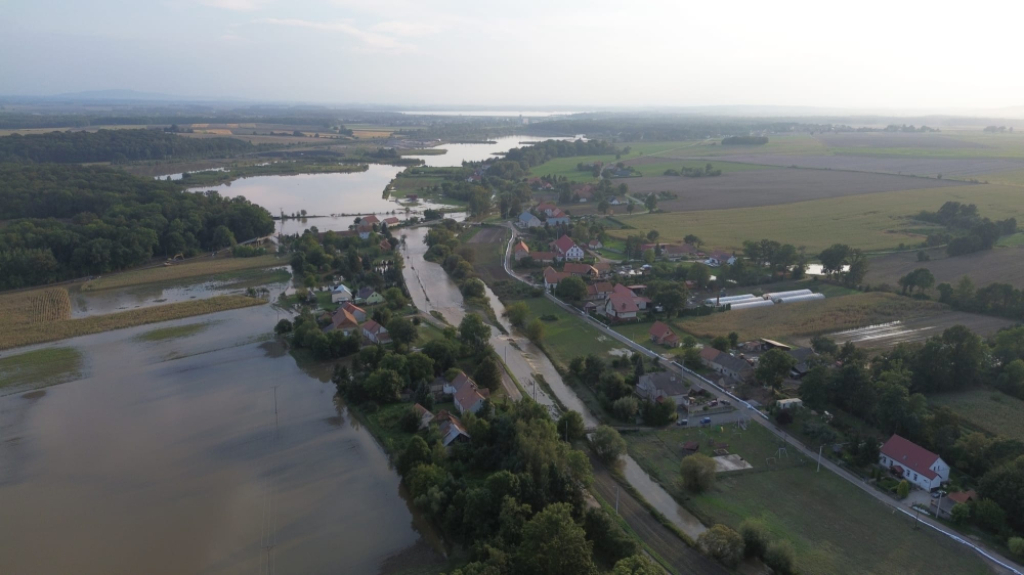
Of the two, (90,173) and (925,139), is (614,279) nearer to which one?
(90,173)

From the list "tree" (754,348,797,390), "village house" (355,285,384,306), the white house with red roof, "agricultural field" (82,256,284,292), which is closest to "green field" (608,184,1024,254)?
"village house" (355,285,384,306)

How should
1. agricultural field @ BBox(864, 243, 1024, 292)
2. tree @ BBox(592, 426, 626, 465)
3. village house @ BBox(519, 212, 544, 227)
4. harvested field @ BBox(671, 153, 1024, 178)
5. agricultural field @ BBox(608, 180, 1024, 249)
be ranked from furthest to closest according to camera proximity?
1. harvested field @ BBox(671, 153, 1024, 178)
2. village house @ BBox(519, 212, 544, 227)
3. agricultural field @ BBox(608, 180, 1024, 249)
4. agricultural field @ BBox(864, 243, 1024, 292)
5. tree @ BBox(592, 426, 626, 465)

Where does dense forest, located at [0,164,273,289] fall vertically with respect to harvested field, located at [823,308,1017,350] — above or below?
above

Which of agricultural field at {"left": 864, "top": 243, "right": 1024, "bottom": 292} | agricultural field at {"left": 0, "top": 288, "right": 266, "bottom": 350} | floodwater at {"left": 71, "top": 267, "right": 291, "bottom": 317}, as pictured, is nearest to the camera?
agricultural field at {"left": 0, "top": 288, "right": 266, "bottom": 350}

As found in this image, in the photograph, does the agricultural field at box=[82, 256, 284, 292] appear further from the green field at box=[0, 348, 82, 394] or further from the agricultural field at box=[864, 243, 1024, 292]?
the agricultural field at box=[864, 243, 1024, 292]

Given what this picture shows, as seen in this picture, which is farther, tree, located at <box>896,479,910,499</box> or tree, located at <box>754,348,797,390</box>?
tree, located at <box>754,348,797,390</box>

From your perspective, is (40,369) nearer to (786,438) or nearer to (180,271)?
(180,271)

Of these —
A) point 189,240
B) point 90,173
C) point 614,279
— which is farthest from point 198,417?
point 90,173
